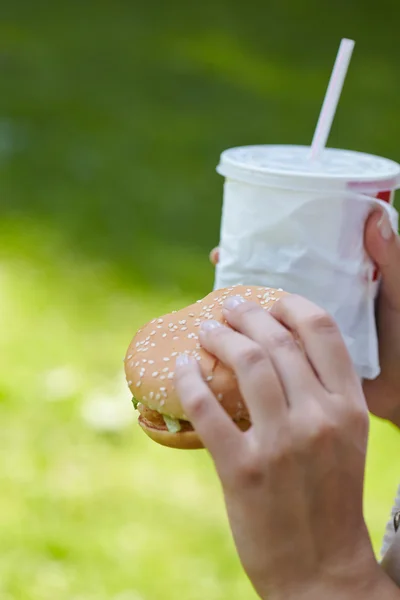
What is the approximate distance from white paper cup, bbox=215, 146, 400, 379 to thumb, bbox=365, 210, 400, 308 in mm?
15

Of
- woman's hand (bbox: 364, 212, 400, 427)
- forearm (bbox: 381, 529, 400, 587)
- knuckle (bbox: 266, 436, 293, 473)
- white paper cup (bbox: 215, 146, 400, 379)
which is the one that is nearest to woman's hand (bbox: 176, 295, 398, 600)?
knuckle (bbox: 266, 436, 293, 473)

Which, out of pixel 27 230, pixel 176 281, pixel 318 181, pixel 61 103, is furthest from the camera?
pixel 61 103

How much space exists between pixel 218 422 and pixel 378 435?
207 centimetres

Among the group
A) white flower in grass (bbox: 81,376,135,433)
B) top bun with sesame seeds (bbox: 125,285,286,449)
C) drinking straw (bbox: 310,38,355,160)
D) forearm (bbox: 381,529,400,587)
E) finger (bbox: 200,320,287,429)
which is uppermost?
drinking straw (bbox: 310,38,355,160)

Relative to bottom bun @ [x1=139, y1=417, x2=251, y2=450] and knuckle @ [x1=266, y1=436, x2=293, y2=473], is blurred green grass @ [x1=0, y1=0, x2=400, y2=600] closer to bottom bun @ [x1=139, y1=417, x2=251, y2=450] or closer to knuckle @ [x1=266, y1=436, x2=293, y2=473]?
bottom bun @ [x1=139, y1=417, x2=251, y2=450]

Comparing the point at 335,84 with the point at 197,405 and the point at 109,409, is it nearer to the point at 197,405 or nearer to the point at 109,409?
the point at 197,405

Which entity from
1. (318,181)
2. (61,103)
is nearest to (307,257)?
(318,181)

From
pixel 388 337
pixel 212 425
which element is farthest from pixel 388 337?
pixel 212 425

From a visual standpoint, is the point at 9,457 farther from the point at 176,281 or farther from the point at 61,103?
the point at 61,103

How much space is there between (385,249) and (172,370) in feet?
1.80

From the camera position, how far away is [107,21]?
279 inches

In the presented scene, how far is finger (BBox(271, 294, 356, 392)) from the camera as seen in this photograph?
3.20ft

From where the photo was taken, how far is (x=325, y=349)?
977 mm

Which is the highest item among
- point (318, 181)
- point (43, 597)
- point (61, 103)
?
point (318, 181)
